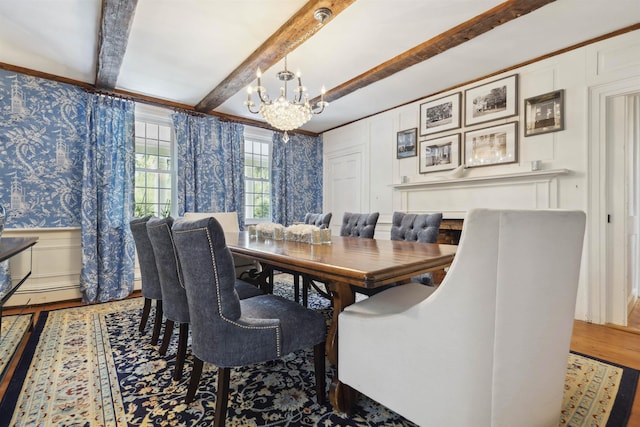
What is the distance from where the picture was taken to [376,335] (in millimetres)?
1223

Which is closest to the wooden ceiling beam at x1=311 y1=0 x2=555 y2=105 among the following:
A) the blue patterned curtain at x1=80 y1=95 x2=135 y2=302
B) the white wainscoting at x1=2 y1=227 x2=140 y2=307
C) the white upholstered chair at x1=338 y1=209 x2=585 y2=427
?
the white upholstered chair at x1=338 y1=209 x2=585 y2=427

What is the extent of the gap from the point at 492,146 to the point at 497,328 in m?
3.01

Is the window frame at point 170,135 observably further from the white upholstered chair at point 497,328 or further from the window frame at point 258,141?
the white upholstered chair at point 497,328

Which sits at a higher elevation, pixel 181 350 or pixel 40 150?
pixel 40 150

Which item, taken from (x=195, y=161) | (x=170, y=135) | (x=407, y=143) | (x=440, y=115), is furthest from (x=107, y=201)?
(x=440, y=115)

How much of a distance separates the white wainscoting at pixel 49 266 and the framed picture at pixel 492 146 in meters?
4.72

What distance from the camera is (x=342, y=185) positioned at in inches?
211

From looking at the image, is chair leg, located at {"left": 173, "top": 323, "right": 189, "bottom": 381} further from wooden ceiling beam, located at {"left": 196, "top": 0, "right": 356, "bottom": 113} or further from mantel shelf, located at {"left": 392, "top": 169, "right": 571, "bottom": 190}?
mantel shelf, located at {"left": 392, "top": 169, "right": 571, "bottom": 190}

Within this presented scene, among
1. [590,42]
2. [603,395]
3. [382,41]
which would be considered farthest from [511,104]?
[603,395]

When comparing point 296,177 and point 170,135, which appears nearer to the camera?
point 170,135

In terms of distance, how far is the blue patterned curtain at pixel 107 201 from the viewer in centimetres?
342

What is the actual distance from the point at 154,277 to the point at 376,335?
163 centimetres

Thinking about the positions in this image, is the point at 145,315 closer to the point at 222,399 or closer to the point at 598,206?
the point at 222,399

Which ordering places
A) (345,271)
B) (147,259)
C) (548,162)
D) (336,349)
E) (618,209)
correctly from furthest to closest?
1. (548,162)
2. (618,209)
3. (147,259)
4. (336,349)
5. (345,271)
